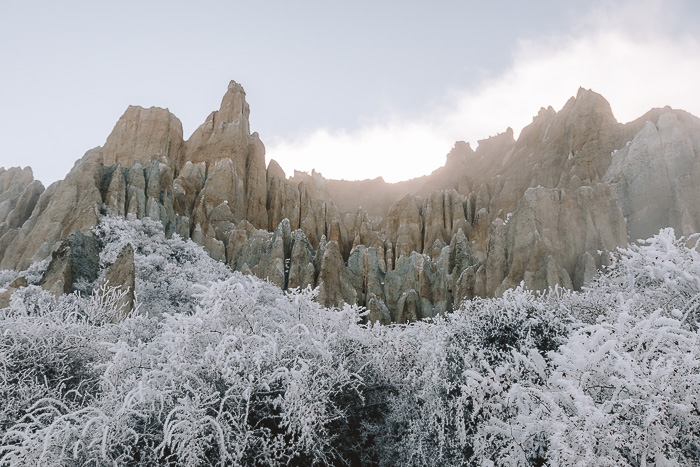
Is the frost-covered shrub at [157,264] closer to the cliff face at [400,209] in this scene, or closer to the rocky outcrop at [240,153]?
the cliff face at [400,209]

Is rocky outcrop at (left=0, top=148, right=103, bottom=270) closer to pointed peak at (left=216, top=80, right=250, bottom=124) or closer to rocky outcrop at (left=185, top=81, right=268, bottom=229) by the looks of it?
rocky outcrop at (left=185, top=81, right=268, bottom=229)

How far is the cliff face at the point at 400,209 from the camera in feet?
99.2

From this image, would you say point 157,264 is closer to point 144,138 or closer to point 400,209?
point 400,209

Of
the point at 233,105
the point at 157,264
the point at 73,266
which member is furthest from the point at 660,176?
the point at 233,105

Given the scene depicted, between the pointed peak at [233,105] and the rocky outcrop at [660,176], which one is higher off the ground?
the pointed peak at [233,105]

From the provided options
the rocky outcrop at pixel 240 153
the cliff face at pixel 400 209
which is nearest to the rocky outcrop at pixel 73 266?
the cliff face at pixel 400 209

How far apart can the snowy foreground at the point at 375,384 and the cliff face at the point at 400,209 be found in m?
18.4

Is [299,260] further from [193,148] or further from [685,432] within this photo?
[685,432]

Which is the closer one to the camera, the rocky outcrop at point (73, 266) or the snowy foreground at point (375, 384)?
the snowy foreground at point (375, 384)

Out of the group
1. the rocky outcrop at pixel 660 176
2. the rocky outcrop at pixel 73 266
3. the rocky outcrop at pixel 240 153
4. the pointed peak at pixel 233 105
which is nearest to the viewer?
the rocky outcrop at pixel 73 266

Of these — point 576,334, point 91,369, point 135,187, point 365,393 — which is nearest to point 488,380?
point 576,334

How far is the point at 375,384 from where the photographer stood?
25.2 ft

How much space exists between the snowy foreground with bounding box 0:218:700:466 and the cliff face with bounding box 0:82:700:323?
60.3ft

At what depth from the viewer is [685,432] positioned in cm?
412
